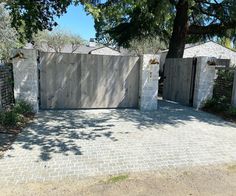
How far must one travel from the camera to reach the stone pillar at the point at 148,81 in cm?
773

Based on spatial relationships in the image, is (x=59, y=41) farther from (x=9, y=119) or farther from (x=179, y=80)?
(x=9, y=119)

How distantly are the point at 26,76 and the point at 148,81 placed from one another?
3831 mm

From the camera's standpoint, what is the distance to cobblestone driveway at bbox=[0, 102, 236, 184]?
377 centimetres

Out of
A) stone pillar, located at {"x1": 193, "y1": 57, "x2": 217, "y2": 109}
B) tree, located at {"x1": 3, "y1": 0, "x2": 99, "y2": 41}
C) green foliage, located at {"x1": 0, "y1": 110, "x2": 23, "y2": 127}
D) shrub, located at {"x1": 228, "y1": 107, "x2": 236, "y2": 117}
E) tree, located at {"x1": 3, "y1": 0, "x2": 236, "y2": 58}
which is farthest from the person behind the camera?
stone pillar, located at {"x1": 193, "y1": 57, "x2": 217, "y2": 109}

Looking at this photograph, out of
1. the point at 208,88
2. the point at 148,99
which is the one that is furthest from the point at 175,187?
the point at 208,88

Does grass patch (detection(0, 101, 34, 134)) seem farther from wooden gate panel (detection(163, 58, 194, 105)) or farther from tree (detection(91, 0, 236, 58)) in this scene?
wooden gate panel (detection(163, 58, 194, 105))

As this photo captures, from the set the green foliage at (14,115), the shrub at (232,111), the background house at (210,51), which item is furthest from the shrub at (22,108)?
the background house at (210,51)

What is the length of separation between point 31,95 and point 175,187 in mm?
5211

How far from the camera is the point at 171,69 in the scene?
32.7 feet

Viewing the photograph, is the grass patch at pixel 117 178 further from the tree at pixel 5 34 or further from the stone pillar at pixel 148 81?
the tree at pixel 5 34

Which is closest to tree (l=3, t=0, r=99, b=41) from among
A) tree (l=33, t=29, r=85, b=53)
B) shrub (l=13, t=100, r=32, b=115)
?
shrub (l=13, t=100, r=32, b=115)

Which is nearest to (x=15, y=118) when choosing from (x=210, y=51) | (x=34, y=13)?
(x=34, y=13)

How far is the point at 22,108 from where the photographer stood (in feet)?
21.9

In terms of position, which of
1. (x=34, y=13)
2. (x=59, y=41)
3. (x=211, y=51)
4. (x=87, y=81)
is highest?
(x=59, y=41)
